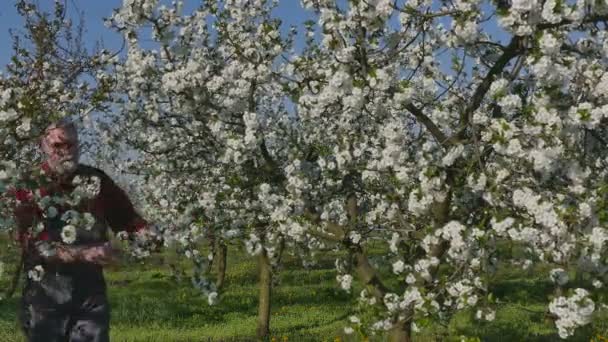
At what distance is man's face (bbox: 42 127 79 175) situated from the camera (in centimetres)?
490

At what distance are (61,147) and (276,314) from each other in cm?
970

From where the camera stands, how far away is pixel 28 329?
5.08 metres

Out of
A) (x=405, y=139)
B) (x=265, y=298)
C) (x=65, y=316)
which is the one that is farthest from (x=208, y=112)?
(x=265, y=298)

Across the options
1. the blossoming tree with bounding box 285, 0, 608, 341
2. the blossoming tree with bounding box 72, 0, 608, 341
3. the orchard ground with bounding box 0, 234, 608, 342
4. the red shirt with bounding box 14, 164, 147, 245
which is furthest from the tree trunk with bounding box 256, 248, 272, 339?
the red shirt with bounding box 14, 164, 147, 245

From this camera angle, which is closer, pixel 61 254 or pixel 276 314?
pixel 61 254

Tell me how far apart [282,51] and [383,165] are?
2012 mm

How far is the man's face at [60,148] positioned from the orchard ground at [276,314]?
1.44m

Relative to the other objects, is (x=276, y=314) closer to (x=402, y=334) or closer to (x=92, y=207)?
(x=402, y=334)

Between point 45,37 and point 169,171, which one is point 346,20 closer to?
point 45,37

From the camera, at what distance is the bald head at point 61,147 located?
4.90 metres

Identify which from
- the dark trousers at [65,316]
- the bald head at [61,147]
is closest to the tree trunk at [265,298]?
the dark trousers at [65,316]

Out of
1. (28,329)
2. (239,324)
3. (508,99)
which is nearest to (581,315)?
(508,99)

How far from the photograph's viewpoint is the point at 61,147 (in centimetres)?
495

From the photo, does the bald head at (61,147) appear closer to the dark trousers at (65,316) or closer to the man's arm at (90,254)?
the man's arm at (90,254)
